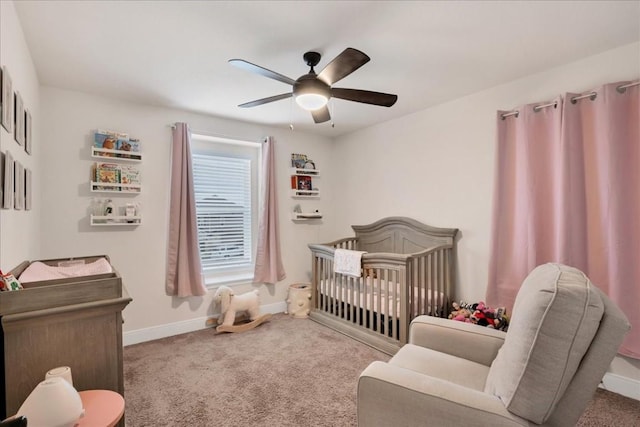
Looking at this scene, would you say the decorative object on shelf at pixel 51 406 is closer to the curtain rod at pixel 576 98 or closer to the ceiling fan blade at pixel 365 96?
the ceiling fan blade at pixel 365 96

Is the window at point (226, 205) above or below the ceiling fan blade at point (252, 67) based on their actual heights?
below

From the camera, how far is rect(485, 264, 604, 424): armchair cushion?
98 centimetres

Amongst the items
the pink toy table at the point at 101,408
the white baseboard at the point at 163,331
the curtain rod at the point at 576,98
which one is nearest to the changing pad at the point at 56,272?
the pink toy table at the point at 101,408

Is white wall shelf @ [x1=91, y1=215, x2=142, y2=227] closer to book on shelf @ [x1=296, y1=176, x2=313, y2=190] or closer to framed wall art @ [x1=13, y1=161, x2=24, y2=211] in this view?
framed wall art @ [x1=13, y1=161, x2=24, y2=211]

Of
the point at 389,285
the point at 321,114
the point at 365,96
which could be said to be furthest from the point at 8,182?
the point at 389,285

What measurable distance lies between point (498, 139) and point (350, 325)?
2.23m

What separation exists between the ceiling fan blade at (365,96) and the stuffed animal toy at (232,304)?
238 cm

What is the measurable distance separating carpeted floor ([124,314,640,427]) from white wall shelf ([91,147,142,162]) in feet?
5.92

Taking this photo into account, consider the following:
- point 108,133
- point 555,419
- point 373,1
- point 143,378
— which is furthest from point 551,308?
point 108,133

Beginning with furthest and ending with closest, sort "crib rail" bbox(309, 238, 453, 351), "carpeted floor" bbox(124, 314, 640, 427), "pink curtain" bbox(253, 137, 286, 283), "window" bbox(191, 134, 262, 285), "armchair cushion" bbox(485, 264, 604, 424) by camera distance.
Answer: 1. "pink curtain" bbox(253, 137, 286, 283)
2. "window" bbox(191, 134, 262, 285)
3. "crib rail" bbox(309, 238, 453, 351)
4. "carpeted floor" bbox(124, 314, 640, 427)
5. "armchair cushion" bbox(485, 264, 604, 424)

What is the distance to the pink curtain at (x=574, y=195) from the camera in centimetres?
205

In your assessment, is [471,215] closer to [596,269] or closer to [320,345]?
[596,269]

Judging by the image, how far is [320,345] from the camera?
2973 millimetres

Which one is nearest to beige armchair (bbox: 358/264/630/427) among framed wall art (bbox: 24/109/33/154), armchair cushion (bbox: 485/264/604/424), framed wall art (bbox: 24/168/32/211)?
armchair cushion (bbox: 485/264/604/424)
